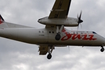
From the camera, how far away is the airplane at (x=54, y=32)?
3793cm

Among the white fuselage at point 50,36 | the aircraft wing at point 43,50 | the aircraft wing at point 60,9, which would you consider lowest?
the aircraft wing at point 43,50

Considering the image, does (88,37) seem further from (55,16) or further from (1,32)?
(1,32)

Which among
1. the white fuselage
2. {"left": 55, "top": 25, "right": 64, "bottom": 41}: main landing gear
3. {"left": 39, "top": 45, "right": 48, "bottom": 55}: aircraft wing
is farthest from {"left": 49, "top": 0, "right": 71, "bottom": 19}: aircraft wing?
{"left": 39, "top": 45, "right": 48, "bottom": 55}: aircraft wing

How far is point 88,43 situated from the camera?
130ft

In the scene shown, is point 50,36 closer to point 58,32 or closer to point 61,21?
point 58,32

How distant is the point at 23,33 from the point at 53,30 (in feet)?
10.9

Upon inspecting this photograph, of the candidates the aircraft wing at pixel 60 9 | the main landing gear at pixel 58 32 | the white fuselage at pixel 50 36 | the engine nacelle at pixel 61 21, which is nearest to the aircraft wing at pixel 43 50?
the white fuselage at pixel 50 36

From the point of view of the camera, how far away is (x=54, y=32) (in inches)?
A: 1535

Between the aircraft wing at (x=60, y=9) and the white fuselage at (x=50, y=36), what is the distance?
1794 mm

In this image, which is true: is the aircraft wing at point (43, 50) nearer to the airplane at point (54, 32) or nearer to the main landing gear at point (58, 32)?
the airplane at point (54, 32)

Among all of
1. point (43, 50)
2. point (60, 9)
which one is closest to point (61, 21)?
point (60, 9)

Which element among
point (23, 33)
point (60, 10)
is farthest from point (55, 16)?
point (23, 33)

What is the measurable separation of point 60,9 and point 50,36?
328 centimetres

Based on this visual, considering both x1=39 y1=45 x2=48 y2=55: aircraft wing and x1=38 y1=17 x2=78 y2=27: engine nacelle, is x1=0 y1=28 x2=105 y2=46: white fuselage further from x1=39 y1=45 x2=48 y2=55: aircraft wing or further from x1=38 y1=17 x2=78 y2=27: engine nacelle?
x1=39 y1=45 x2=48 y2=55: aircraft wing
